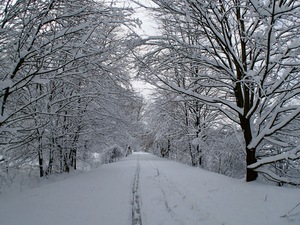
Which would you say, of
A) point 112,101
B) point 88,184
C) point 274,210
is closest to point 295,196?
point 274,210

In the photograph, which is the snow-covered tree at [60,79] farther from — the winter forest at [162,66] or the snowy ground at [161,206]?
the snowy ground at [161,206]

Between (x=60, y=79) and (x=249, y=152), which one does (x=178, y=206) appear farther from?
(x=60, y=79)

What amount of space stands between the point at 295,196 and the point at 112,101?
8183 mm

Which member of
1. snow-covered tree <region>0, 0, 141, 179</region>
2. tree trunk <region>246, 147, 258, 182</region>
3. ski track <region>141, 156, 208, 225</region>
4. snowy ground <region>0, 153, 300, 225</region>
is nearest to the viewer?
snowy ground <region>0, 153, 300, 225</region>

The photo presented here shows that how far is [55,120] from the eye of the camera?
10945 mm

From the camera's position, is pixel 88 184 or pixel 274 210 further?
pixel 88 184

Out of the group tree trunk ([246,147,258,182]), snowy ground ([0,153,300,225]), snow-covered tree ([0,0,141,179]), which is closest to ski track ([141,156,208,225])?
snowy ground ([0,153,300,225])

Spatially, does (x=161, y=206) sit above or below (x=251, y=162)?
below

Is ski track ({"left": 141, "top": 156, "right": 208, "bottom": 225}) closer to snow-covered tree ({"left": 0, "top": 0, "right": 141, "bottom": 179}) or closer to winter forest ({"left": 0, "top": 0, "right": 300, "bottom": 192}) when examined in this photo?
winter forest ({"left": 0, "top": 0, "right": 300, "bottom": 192})

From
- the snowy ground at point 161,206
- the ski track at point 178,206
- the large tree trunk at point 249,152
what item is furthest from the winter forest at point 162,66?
the ski track at point 178,206

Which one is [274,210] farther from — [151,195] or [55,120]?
[55,120]

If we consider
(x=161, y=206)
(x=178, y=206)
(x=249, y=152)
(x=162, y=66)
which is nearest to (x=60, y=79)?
(x=162, y=66)

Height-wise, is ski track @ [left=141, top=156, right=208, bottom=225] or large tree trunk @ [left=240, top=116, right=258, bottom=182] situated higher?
large tree trunk @ [left=240, top=116, right=258, bottom=182]

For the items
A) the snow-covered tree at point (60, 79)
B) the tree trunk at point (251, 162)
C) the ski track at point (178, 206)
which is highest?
the snow-covered tree at point (60, 79)
